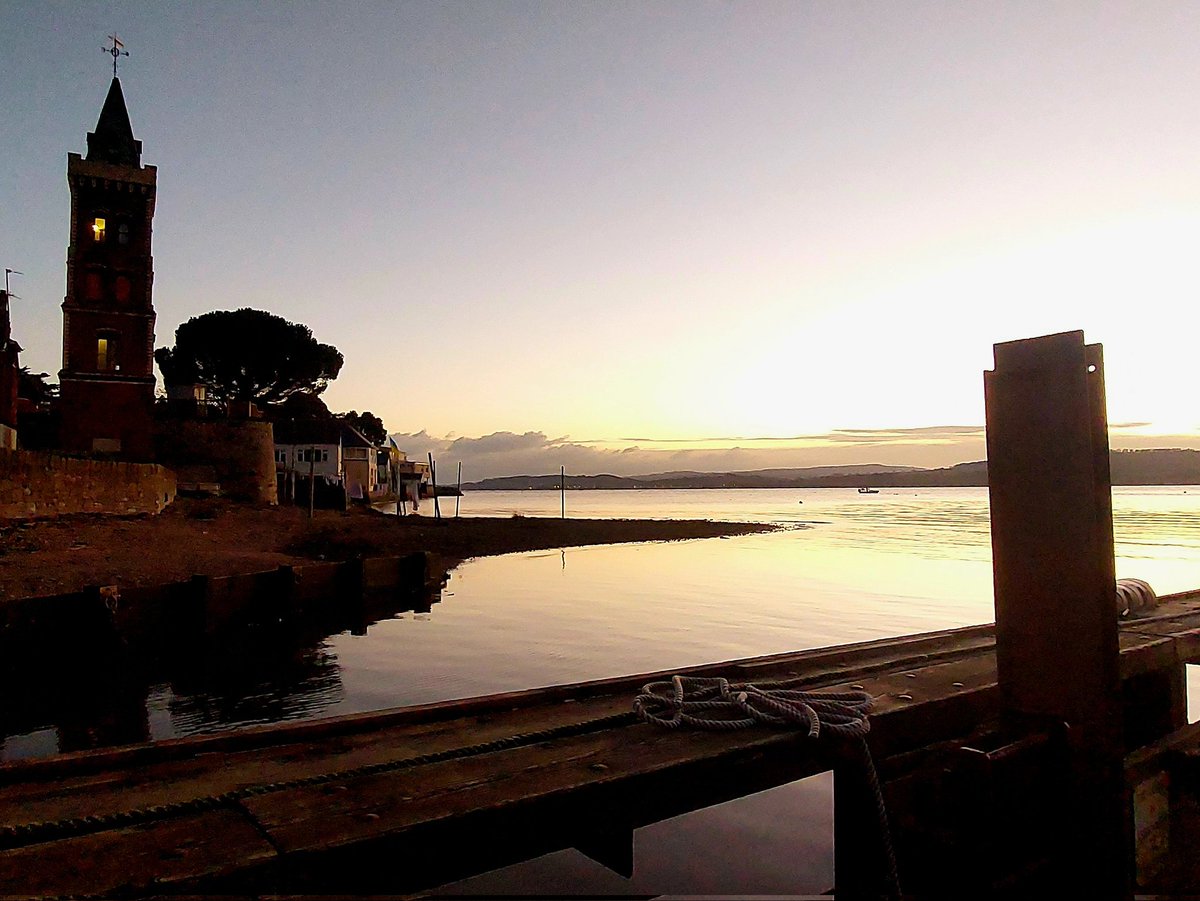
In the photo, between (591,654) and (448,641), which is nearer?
(591,654)

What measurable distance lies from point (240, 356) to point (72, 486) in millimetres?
57041

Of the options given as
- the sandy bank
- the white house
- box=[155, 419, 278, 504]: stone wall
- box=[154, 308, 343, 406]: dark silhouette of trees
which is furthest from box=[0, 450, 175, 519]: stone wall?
box=[154, 308, 343, 406]: dark silhouette of trees

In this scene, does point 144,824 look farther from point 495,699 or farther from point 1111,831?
point 1111,831

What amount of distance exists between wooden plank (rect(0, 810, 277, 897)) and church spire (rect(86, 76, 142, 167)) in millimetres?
54264

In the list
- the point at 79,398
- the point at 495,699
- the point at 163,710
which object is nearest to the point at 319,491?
the point at 79,398

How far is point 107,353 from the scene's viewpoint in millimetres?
43938

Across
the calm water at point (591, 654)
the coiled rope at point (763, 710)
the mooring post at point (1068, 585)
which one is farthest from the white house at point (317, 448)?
the mooring post at point (1068, 585)

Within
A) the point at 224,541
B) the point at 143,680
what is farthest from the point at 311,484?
the point at 143,680

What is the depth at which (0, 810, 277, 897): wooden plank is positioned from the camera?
257 centimetres

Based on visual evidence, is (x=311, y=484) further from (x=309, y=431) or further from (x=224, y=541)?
(x=309, y=431)

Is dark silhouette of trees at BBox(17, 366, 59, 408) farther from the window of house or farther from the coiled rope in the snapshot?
the coiled rope

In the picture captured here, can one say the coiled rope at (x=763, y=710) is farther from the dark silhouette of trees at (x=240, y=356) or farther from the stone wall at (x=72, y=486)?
the dark silhouette of trees at (x=240, y=356)

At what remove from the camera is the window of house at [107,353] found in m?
43.7

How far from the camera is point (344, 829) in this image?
299cm
